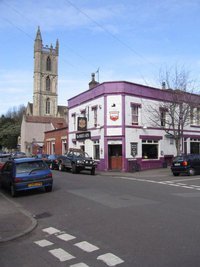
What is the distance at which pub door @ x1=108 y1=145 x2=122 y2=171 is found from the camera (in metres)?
28.6

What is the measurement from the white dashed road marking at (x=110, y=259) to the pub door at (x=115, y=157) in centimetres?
2311

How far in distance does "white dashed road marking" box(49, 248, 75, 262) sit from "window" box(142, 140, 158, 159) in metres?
24.2

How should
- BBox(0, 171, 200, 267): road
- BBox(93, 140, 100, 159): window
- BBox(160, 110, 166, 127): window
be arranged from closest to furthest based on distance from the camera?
BBox(0, 171, 200, 267): road < BBox(93, 140, 100, 159): window < BBox(160, 110, 166, 127): window

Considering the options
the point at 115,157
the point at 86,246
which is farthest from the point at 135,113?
the point at 86,246

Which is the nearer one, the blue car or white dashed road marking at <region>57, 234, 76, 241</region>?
white dashed road marking at <region>57, 234, 76, 241</region>

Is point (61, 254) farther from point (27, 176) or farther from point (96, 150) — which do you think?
point (96, 150)

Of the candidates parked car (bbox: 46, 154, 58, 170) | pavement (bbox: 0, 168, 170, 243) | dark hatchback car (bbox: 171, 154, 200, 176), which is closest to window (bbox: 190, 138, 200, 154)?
dark hatchback car (bbox: 171, 154, 200, 176)

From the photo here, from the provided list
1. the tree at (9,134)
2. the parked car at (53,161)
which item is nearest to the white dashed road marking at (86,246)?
the parked car at (53,161)

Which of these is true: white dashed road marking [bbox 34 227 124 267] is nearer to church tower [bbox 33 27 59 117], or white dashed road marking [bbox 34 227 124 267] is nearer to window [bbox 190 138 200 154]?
window [bbox 190 138 200 154]

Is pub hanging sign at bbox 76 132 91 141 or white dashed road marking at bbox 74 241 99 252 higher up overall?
pub hanging sign at bbox 76 132 91 141

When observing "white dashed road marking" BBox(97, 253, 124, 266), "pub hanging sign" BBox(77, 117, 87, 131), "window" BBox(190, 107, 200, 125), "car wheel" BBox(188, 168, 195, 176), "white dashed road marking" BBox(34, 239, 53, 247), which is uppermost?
"window" BBox(190, 107, 200, 125)

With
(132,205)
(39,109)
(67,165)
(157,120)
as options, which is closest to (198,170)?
(157,120)

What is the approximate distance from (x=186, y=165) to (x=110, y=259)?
1882 cm

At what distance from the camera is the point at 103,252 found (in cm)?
567
